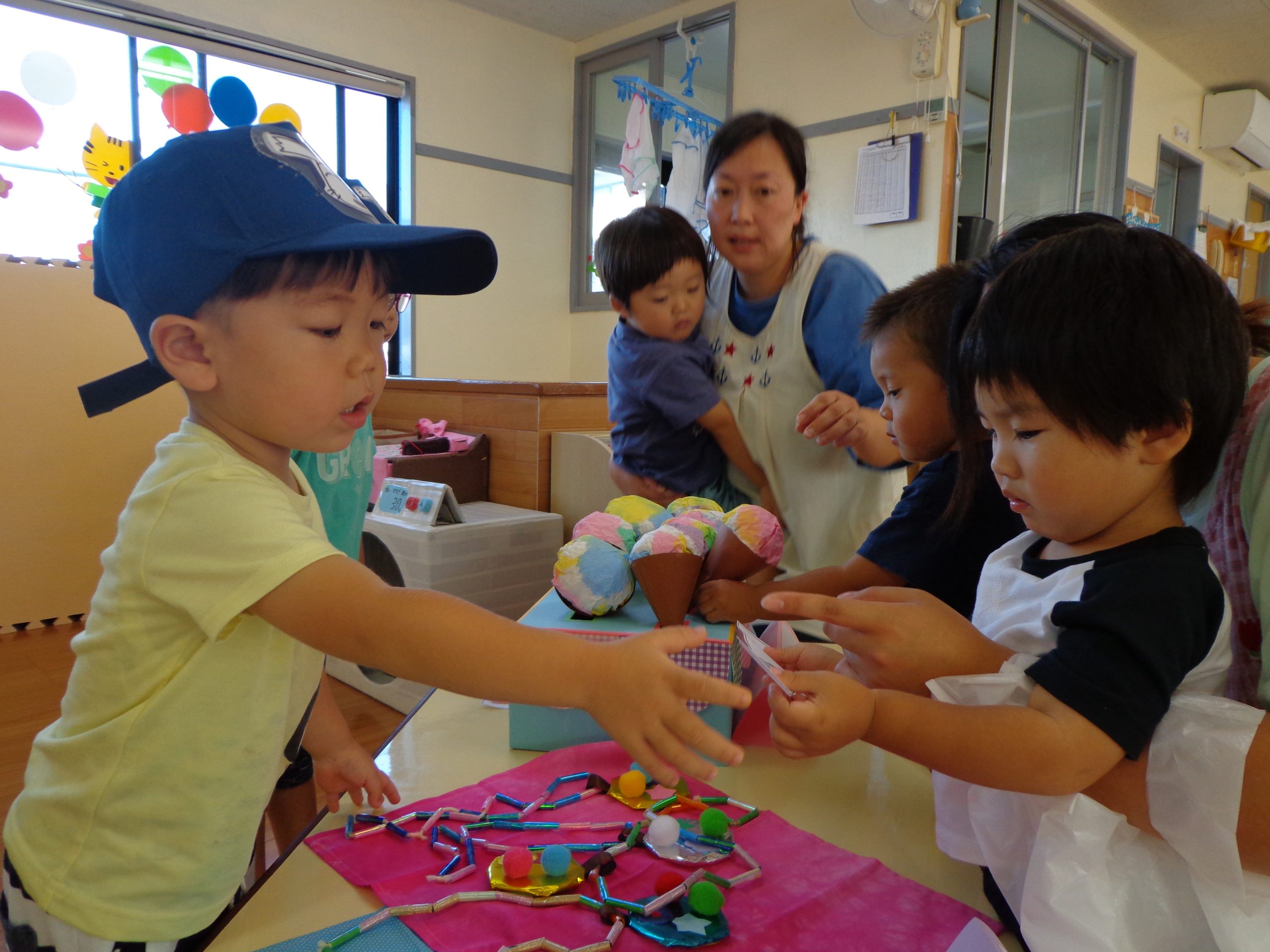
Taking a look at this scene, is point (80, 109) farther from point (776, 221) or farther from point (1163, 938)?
point (1163, 938)

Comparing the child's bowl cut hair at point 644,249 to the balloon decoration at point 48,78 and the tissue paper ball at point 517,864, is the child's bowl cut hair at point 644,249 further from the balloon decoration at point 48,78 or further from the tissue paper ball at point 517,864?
the balloon decoration at point 48,78

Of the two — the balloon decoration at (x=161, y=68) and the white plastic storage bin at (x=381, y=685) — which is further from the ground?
the balloon decoration at (x=161, y=68)

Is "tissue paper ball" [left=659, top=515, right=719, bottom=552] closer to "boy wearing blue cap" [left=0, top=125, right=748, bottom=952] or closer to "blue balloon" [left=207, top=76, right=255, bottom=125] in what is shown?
"boy wearing blue cap" [left=0, top=125, right=748, bottom=952]

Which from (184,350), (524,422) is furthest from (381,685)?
(184,350)

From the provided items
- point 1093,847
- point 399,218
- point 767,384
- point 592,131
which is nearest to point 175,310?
point 1093,847

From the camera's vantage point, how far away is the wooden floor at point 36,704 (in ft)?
5.91

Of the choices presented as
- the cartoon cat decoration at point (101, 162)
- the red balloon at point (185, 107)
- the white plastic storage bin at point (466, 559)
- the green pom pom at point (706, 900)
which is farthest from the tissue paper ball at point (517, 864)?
the red balloon at point (185, 107)

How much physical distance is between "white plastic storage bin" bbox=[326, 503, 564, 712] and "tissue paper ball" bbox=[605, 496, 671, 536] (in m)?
1.02

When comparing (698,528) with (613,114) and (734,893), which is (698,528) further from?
(613,114)

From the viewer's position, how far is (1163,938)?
520 mm

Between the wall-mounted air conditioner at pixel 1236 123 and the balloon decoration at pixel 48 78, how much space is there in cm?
661

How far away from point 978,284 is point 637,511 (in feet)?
1.61

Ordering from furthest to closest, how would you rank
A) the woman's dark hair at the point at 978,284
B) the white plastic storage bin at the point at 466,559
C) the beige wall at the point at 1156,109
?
1. the beige wall at the point at 1156,109
2. the white plastic storage bin at the point at 466,559
3. the woman's dark hair at the point at 978,284

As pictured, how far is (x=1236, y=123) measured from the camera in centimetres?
559
